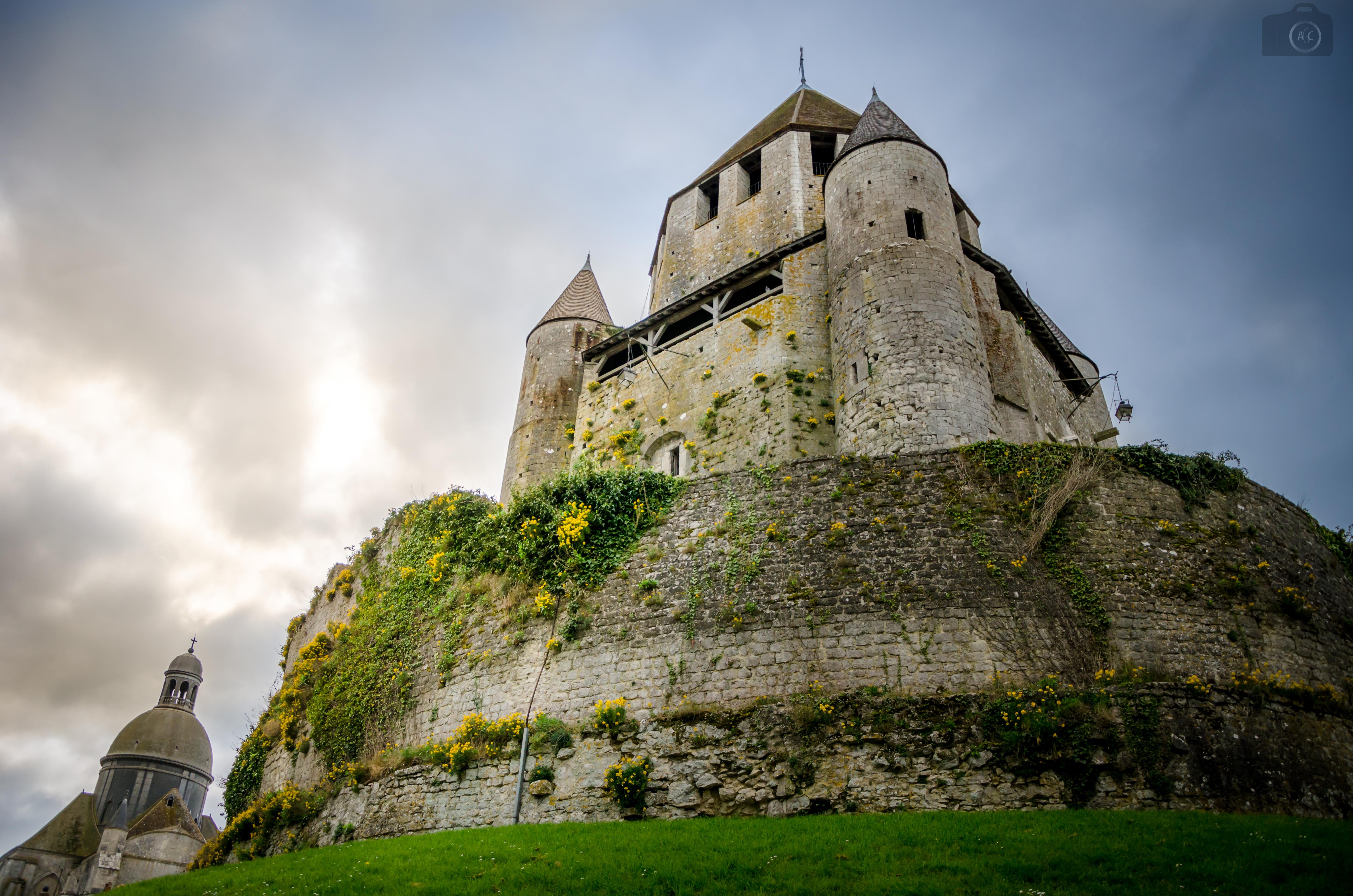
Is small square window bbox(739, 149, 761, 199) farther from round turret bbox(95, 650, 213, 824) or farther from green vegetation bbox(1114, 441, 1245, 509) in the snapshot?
round turret bbox(95, 650, 213, 824)

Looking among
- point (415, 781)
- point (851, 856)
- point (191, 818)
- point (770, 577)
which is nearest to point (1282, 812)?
point (851, 856)

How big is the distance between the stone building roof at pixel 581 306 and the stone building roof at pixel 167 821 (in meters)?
32.9

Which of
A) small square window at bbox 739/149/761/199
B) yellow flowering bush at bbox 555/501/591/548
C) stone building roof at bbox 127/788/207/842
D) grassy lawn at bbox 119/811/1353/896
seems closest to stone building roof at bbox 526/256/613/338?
small square window at bbox 739/149/761/199

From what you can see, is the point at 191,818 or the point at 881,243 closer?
the point at 881,243

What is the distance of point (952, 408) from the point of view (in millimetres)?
15906

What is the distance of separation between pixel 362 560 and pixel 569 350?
9129mm

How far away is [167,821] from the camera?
42.3 meters

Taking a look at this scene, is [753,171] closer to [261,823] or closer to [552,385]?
[552,385]

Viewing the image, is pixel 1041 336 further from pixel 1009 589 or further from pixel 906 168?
pixel 1009 589

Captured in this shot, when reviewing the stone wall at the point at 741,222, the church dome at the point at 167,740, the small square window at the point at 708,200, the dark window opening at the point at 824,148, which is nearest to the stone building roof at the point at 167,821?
the church dome at the point at 167,740

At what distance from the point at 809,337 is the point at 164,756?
5230 cm

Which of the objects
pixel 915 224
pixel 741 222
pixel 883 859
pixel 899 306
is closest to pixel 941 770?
pixel 883 859

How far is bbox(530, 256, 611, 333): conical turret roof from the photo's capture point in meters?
26.9

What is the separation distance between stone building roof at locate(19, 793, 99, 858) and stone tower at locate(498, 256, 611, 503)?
37859 millimetres
